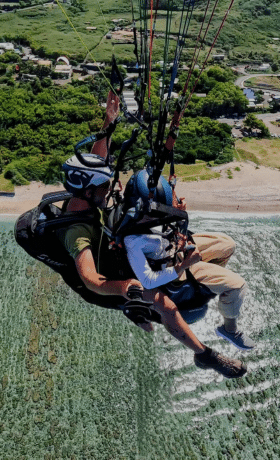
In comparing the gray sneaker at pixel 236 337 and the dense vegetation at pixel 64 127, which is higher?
the gray sneaker at pixel 236 337

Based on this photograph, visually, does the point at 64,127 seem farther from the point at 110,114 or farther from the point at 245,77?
the point at 245,77

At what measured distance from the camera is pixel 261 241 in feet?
48.4

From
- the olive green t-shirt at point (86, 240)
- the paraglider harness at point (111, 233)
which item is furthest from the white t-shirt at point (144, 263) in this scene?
the olive green t-shirt at point (86, 240)

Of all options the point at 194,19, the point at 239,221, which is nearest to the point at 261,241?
the point at 239,221

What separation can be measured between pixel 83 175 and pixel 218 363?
4.01 metres

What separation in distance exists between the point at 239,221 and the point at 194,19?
4252cm

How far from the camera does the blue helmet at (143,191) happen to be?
514 centimetres

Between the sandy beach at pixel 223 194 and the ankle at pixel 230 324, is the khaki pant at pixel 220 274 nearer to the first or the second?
the ankle at pixel 230 324

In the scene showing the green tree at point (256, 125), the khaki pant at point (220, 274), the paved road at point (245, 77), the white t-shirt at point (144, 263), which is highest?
the white t-shirt at point (144, 263)

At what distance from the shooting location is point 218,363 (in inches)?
284

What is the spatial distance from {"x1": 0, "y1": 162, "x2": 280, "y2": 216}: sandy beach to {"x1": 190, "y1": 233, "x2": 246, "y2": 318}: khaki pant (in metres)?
11.7

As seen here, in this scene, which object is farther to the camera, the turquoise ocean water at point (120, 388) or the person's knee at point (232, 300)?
the turquoise ocean water at point (120, 388)

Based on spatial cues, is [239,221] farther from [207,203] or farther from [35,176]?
[35,176]

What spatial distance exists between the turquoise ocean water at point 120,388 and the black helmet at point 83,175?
648 cm
